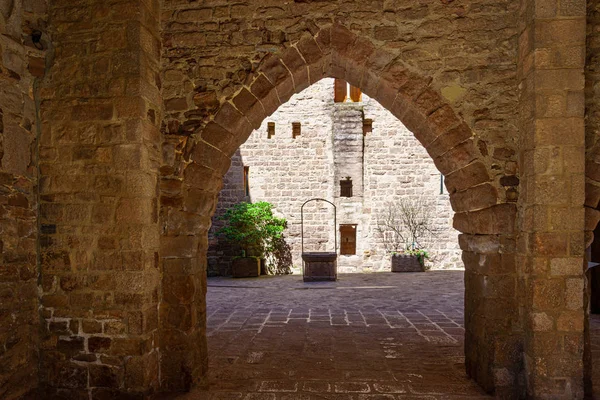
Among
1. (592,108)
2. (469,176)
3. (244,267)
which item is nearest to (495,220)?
(469,176)

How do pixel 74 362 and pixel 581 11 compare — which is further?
pixel 74 362

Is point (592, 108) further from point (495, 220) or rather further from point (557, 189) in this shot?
point (495, 220)

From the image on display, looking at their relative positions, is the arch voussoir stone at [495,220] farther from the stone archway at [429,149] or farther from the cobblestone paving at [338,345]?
the cobblestone paving at [338,345]

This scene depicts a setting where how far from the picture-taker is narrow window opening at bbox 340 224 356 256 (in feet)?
38.6

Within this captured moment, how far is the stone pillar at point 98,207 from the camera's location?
3141mm

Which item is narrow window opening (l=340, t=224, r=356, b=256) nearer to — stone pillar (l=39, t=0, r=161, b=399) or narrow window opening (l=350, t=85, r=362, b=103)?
narrow window opening (l=350, t=85, r=362, b=103)

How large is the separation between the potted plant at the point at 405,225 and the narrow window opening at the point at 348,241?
819 mm

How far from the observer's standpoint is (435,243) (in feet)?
36.9

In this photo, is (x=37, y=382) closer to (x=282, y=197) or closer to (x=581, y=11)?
(x=581, y=11)

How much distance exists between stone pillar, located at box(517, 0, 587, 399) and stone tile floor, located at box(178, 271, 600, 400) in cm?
75

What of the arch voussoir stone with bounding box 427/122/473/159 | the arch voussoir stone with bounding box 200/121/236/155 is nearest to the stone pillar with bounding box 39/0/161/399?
the arch voussoir stone with bounding box 200/121/236/155

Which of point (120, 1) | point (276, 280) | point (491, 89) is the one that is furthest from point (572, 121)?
point (276, 280)

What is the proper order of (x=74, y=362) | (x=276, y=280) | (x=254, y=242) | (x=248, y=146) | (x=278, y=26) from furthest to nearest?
(x=248, y=146) < (x=254, y=242) < (x=276, y=280) < (x=278, y=26) < (x=74, y=362)

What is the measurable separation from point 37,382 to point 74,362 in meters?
0.36
